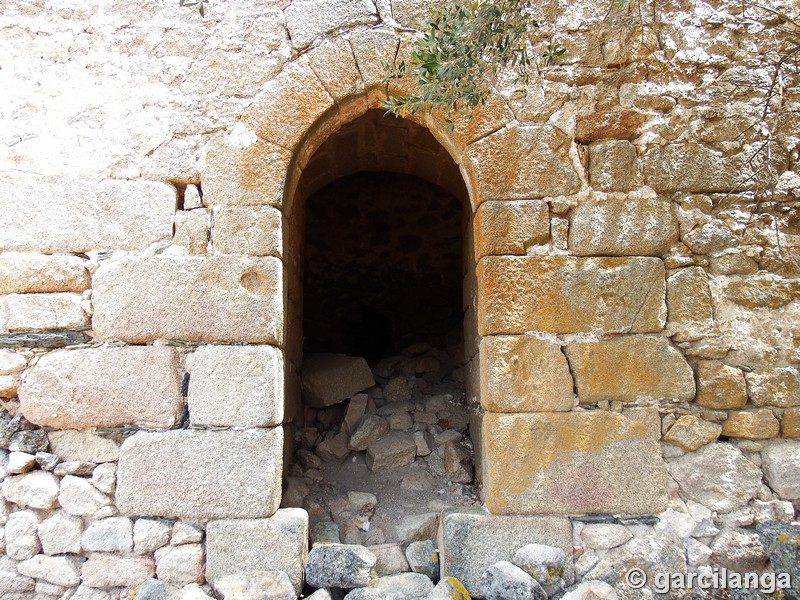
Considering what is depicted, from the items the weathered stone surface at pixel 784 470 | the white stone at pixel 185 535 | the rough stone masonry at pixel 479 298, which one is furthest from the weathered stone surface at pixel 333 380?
the weathered stone surface at pixel 784 470

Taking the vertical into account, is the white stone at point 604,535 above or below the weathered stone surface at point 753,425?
below

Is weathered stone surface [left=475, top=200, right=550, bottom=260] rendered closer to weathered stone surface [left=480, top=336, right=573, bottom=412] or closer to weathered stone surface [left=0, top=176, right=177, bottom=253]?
weathered stone surface [left=480, top=336, right=573, bottom=412]

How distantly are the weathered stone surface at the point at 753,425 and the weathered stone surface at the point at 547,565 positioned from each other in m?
0.97

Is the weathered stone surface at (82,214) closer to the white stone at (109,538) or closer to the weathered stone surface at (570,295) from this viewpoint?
the white stone at (109,538)

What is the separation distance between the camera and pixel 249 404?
8.08 ft

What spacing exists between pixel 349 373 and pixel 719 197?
98.2 inches

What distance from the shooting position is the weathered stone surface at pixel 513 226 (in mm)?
2582

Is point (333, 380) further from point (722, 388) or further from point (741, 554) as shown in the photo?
point (741, 554)

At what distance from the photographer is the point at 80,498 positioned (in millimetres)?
2443

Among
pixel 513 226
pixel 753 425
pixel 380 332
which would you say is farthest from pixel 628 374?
pixel 380 332

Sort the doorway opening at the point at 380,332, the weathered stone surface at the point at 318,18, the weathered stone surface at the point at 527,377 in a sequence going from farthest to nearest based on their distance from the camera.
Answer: the doorway opening at the point at 380,332, the weathered stone surface at the point at 318,18, the weathered stone surface at the point at 527,377

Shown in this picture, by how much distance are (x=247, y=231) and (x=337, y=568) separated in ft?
5.24

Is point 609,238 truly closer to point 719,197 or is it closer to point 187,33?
point 719,197

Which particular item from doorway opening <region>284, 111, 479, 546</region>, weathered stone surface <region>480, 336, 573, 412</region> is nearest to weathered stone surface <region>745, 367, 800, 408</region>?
weathered stone surface <region>480, 336, 573, 412</region>
